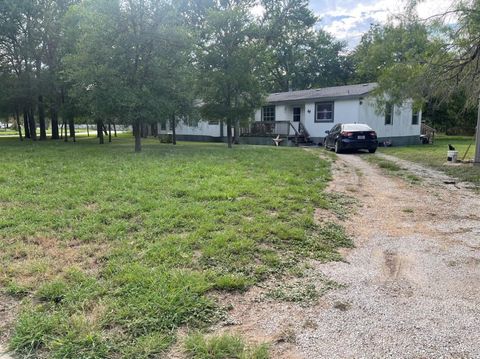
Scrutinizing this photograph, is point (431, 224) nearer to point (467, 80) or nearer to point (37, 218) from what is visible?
point (37, 218)

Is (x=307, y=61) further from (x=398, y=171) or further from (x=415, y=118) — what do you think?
(x=398, y=171)

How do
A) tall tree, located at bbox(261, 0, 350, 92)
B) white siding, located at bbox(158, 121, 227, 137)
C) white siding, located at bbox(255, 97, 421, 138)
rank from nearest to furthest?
white siding, located at bbox(255, 97, 421, 138), white siding, located at bbox(158, 121, 227, 137), tall tree, located at bbox(261, 0, 350, 92)

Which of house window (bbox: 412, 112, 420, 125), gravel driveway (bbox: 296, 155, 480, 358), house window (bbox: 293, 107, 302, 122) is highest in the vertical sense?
house window (bbox: 293, 107, 302, 122)

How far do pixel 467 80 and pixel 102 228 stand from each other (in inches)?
423

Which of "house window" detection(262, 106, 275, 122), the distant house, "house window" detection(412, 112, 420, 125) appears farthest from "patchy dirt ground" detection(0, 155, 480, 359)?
"house window" detection(262, 106, 275, 122)

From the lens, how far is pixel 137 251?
3.75 metres

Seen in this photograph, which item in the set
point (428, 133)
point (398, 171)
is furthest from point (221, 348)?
point (428, 133)

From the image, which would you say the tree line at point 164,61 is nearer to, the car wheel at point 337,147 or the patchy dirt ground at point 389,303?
the car wheel at point 337,147

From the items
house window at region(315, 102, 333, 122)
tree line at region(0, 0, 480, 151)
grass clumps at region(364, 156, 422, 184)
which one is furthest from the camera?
house window at region(315, 102, 333, 122)

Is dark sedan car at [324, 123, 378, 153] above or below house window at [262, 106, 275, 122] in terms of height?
below

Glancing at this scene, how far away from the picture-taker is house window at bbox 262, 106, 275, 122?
84.4 ft

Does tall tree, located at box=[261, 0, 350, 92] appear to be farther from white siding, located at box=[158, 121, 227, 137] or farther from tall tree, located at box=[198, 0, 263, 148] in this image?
tall tree, located at box=[198, 0, 263, 148]

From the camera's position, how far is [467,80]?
10648 mm

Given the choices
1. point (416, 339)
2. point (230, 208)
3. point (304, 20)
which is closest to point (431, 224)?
point (230, 208)
